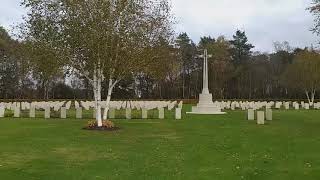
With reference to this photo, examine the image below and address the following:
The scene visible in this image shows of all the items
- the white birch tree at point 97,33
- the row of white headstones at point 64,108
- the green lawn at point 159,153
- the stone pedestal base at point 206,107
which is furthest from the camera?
the stone pedestal base at point 206,107

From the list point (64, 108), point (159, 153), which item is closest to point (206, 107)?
point (64, 108)

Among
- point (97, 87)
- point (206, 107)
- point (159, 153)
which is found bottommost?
point (159, 153)

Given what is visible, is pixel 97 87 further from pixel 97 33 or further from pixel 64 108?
pixel 64 108

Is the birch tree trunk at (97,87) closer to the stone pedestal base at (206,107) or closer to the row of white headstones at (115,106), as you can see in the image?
the row of white headstones at (115,106)

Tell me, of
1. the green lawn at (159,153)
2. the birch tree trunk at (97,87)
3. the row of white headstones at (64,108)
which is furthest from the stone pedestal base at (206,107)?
the birch tree trunk at (97,87)

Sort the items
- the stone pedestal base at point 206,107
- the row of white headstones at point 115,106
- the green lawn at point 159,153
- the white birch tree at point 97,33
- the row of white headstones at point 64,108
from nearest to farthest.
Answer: the green lawn at point 159,153, the white birch tree at point 97,33, the row of white headstones at point 64,108, the row of white headstones at point 115,106, the stone pedestal base at point 206,107

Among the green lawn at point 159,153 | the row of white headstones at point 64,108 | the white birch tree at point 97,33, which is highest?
the white birch tree at point 97,33

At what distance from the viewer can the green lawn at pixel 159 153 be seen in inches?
474

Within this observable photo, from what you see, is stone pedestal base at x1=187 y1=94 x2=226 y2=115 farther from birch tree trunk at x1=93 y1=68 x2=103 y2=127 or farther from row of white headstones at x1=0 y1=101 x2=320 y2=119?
birch tree trunk at x1=93 y1=68 x2=103 y2=127

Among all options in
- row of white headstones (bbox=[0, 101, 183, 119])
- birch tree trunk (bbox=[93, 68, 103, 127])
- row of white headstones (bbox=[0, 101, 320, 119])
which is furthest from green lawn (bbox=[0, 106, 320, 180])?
row of white headstones (bbox=[0, 101, 320, 119])

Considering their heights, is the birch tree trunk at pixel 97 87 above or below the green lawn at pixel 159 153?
above

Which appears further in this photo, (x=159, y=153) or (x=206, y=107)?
(x=206, y=107)

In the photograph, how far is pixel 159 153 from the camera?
15.6 m

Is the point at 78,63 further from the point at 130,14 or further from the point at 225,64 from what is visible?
the point at 225,64
